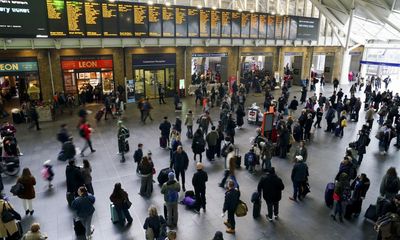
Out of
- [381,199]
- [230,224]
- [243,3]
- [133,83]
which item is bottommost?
[230,224]

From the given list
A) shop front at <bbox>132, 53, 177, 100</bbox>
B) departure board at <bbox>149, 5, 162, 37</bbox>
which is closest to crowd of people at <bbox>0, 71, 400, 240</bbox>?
departure board at <bbox>149, 5, 162, 37</bbox>

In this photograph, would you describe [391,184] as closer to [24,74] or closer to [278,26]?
[24,74]

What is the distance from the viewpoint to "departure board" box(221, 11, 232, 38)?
22.7 meters

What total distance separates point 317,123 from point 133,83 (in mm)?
12745

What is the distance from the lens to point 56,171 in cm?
1053

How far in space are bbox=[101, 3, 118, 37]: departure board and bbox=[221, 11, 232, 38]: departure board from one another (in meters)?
8.13

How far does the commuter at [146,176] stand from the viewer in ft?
28.2

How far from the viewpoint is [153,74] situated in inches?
908

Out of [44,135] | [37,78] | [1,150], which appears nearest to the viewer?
[1,150]

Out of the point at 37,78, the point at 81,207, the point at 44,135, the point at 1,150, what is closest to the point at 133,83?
the point at 37,78

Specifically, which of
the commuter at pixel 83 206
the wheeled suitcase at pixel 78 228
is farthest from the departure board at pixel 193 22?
the wheeled suitcase at pixel 78 228

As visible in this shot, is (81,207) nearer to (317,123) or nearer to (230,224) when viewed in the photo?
(230,224)

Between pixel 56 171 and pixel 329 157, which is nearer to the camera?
pixel 56 171

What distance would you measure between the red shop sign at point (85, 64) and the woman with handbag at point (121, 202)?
1491 cm
